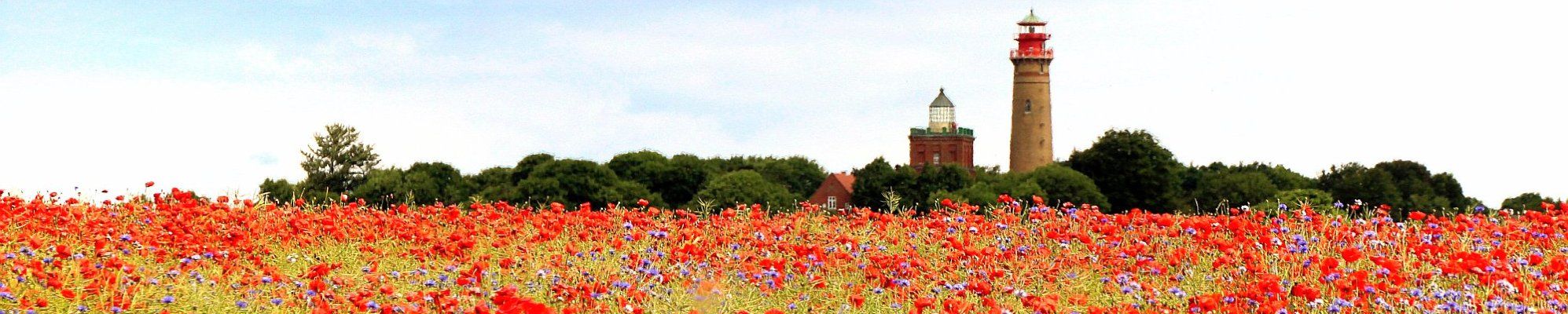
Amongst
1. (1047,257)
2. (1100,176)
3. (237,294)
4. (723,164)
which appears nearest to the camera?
(237,294)

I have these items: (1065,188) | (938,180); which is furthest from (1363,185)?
(938,180)

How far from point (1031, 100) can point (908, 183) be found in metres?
21.9

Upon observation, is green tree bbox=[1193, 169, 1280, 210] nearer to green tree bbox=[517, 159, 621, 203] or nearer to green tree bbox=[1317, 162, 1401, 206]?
green tree bbox=[1317, 162, 1401, 206]

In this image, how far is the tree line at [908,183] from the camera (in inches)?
2494

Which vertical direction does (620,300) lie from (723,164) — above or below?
below

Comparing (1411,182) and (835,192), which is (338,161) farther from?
(1411,182)

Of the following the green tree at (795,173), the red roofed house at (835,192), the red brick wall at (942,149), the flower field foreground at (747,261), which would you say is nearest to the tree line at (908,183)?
the red roofed house at (835,192)

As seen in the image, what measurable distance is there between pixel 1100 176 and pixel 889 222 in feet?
187

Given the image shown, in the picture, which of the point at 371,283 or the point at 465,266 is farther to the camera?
the point at 465,266

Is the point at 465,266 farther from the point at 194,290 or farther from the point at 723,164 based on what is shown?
the point at 723,164

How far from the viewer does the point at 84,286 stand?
8016 mm

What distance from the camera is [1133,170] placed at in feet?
218

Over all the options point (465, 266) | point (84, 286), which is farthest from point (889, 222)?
point (84, 286)

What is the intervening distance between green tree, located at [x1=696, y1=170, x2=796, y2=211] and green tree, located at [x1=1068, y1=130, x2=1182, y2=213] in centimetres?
1477
